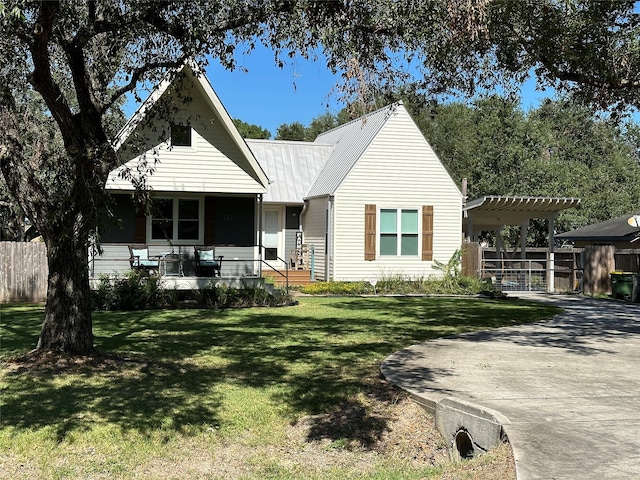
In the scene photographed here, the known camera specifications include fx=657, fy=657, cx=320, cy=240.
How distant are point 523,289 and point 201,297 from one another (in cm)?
1185

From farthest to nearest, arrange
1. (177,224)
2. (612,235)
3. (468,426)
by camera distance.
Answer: (612,235) < (177,224) < (468,426)

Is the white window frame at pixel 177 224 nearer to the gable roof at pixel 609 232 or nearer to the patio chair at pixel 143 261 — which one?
the patio chair at pixel 143 261

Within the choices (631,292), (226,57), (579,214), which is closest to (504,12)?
(226,57)

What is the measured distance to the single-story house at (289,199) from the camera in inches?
739

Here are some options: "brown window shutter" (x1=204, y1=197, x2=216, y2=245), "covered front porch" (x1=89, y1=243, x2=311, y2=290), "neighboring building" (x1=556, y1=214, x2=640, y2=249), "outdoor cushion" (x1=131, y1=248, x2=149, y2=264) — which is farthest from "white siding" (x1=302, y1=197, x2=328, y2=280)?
"neighboring building" (x1=556, y1=214, x2=640, y2=249)

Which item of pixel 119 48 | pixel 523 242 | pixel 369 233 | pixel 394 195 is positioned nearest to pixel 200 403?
pixel 119 48

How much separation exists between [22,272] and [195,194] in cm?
534

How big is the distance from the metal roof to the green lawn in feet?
41.0

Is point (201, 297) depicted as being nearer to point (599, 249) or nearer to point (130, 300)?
point (130, 300)

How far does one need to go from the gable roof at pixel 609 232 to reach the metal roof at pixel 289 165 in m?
12.8

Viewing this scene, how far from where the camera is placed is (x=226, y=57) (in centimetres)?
1004

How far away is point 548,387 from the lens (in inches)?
297

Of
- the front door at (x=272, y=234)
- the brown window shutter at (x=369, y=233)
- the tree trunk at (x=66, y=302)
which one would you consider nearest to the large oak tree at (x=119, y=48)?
the tree trunk at (x=66, y=302)

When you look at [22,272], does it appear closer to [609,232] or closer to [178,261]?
[178,261]
